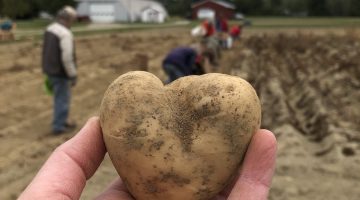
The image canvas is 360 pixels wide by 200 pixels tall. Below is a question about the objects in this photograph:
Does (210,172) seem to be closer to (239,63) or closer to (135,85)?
(135,85)

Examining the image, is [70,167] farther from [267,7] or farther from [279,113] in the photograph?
[267,7]

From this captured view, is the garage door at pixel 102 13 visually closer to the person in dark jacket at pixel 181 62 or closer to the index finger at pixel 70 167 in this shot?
the person in dark jacket at pixel 181 62

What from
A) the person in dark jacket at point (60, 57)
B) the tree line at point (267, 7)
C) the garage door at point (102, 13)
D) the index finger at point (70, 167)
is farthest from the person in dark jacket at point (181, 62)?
the garage door at point (102, 13)

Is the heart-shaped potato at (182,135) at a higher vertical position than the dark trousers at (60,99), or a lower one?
higher

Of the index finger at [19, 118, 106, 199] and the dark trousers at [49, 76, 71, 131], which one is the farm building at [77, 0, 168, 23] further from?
the index finger at [19, 118, 106, 199]

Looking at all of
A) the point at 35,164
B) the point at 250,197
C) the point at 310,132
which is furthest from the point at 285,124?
the point at 250,197

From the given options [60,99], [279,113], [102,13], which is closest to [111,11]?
[102,13]
